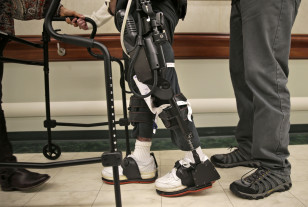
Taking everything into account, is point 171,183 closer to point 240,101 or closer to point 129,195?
point 129,195

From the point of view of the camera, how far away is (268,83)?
3.23ft

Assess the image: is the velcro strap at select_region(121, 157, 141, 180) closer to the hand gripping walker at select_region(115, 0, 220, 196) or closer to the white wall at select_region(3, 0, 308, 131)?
the hand gripping walker at select_region(115, 0, 220, 196)

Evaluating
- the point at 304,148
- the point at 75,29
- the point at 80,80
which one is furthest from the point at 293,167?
the point at 75,29

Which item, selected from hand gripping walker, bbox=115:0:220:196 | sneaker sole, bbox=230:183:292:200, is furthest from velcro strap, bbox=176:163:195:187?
sneaker sole, bbox=230:183:292:200

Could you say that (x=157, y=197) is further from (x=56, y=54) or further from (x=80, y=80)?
(x=56, y=54)

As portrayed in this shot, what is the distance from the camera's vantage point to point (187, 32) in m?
1.86

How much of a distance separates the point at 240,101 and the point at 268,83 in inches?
13.2

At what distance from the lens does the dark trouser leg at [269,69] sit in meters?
0.96

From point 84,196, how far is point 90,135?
916 mm

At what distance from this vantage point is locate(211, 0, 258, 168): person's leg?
128cm

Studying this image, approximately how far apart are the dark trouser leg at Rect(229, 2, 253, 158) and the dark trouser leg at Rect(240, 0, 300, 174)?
9.8 inches

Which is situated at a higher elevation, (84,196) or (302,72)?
(302,72)

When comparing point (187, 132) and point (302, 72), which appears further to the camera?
point (302, 72)

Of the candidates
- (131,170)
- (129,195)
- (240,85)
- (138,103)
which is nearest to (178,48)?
(240,85)
